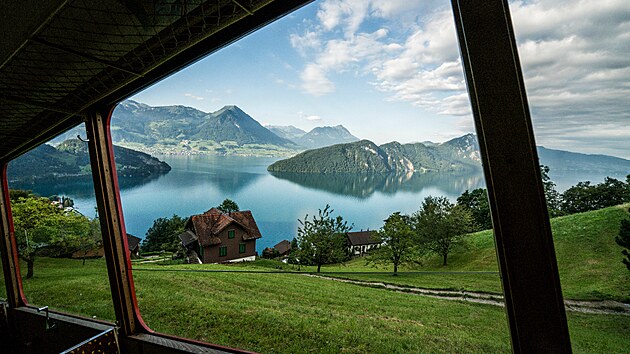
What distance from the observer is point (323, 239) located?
17.7 feet

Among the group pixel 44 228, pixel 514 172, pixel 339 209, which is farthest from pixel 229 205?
pixel 514 172

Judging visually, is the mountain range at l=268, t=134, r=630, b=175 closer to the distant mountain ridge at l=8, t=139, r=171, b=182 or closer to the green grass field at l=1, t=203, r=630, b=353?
the green grass field at l=1, t=203, r=630, b=353

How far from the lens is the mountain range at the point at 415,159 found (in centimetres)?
104

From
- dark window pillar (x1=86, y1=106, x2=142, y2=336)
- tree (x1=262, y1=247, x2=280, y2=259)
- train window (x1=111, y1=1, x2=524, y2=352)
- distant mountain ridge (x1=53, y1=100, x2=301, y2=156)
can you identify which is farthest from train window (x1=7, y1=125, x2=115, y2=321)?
distant mountain ridge (x1=53, y1=100, x2=301, y2=156)

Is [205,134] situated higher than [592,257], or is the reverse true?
[205,134]

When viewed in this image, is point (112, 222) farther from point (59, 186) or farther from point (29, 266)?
point (59, 186)

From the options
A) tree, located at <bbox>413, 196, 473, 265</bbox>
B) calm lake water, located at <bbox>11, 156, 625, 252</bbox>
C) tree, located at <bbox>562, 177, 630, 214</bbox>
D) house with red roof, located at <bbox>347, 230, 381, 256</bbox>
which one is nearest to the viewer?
tree, located at <bbox>562, 177, 630, 214</bbox>

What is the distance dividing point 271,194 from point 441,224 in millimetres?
5155

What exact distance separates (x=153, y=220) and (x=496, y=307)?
261 inches

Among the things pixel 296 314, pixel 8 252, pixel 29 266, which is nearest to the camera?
pixel 8 252

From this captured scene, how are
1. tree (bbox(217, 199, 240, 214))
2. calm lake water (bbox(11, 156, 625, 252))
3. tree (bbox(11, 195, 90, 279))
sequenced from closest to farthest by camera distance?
1. calm lake water (bbox(11, 156, 625, 252))
2. tree (bbox(11, 195, 90, 279))
3. tree (bbox(217, 199, 240, 214))

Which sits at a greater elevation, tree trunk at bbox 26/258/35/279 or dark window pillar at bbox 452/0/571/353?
dark window pillar at bbox 452/0/571/353

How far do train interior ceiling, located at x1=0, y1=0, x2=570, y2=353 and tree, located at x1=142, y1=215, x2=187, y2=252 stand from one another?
4907 millimetres

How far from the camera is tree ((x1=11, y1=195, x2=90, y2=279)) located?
14.1 feet
